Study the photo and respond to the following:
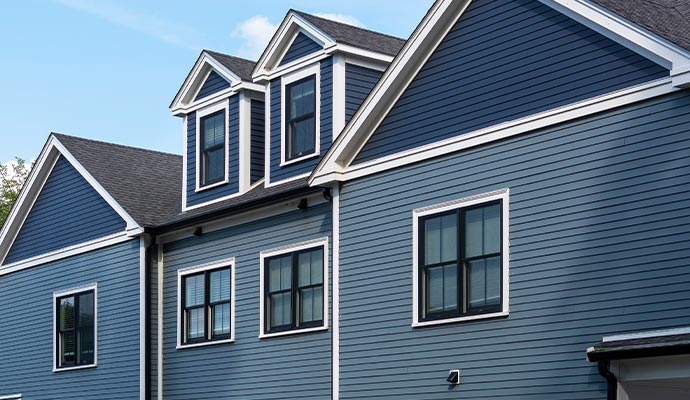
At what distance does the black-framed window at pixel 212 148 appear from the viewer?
2545cm

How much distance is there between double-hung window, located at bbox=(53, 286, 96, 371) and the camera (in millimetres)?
27906

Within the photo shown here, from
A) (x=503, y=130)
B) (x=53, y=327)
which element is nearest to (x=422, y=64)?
(x=503, y=130)

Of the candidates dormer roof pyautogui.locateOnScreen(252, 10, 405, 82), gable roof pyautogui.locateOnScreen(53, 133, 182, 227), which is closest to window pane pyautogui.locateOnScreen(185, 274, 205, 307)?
gable roof pyautogui.locateOnScreen(53, 133, 182, 227)

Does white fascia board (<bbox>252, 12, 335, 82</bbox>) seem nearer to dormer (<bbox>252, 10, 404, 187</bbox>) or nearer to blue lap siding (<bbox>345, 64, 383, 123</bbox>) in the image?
dormer (<bbox>252, 10, 404, 187</bbox>)

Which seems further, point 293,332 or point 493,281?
point 293,332

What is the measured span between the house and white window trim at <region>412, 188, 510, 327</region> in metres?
0.04

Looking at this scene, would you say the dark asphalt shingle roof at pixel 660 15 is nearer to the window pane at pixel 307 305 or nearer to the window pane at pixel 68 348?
the window pane at pixel 307 305

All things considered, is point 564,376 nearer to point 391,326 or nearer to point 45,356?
point 391,326

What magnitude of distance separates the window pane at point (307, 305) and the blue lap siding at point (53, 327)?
5.34 metres

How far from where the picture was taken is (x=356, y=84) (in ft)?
74.9

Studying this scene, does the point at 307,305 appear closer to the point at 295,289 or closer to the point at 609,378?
the point at 295,289

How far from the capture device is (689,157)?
1569cm

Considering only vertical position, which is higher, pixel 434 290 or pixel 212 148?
pixel 212 148

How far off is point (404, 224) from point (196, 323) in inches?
274
